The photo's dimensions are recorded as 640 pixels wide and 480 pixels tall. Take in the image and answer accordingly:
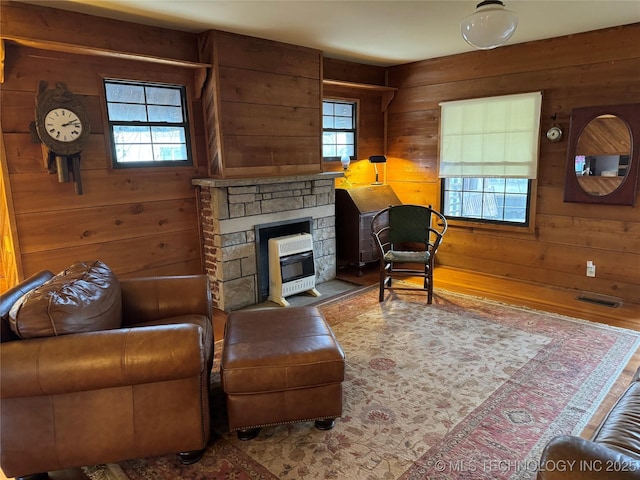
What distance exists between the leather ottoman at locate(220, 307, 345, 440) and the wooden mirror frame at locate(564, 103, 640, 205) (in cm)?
326

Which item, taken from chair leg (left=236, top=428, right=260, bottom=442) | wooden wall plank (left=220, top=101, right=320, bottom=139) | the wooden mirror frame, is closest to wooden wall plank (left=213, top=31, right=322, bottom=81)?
wooden wall plank (left=220, top=101, right=320, bottom=139)

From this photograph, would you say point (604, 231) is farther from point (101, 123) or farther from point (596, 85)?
point (101, 123)

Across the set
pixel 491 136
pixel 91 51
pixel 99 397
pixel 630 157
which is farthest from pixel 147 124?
pixel 630 157

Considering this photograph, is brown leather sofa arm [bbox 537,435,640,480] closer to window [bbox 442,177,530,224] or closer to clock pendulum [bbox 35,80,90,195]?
clock pendulum [bbox 35,80,90,195]

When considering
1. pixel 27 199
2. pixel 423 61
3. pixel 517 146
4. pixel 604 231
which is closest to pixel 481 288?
pixel 604 231

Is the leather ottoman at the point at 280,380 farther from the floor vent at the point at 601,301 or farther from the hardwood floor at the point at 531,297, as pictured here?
the floor vent at the point at 601,301

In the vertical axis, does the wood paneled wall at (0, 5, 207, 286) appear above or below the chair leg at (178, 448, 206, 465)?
above

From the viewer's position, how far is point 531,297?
416 centimetres

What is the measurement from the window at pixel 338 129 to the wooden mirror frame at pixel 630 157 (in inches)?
94.6

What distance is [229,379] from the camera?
6.62 ft

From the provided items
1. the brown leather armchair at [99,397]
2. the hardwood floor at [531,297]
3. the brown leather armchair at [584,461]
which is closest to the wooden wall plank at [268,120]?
the hardwood floor at [531,297]

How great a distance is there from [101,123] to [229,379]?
2.40 metres

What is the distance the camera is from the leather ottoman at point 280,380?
2.03 m

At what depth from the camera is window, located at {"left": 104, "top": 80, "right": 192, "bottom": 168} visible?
342 cm
